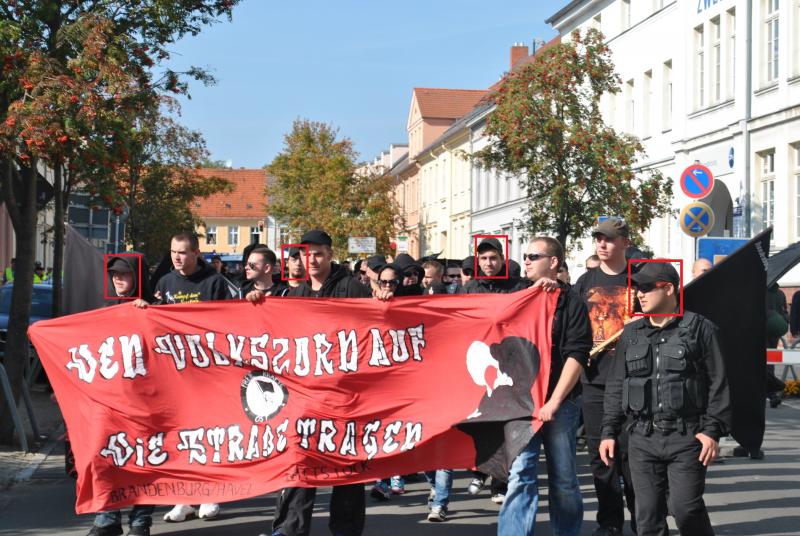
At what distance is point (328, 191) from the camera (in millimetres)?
68625

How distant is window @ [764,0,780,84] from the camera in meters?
28.5

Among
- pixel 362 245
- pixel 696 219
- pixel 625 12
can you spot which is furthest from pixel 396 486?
pixel 362 245

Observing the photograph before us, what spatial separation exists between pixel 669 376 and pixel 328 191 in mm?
62577

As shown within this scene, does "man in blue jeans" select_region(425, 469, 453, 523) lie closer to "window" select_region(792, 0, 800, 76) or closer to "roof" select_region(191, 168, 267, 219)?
"window" select_region(792, 0, 800, 76)

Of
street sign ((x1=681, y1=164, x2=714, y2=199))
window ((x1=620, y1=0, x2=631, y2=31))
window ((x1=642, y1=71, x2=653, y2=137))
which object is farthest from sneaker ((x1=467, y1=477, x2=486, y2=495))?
window ((x1=620, y1=0, x2=631, y2=31))

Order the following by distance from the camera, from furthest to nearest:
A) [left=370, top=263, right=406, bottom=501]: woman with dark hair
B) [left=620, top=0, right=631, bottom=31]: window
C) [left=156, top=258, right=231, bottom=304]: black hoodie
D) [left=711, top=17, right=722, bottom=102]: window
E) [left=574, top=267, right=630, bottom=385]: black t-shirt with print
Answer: [left=620, top=0, right=631, bottom=31]: window → [left=711, top=17, right=722, bottom=102]: window → [left=370, top=263, right=406, bottom=501]: woman with dark hair → [left=156, top=258, right=231, bottom=304]: black hoodie → [left=574, top=267, right=630, bottom=385]: black t-shirt with print

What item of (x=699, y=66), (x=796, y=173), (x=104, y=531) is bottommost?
(x=104, y=531)

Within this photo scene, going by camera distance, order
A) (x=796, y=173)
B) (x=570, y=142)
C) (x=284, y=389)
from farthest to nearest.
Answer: (x=796, y=173) → (x=570, y=142) → (x=284, y=389)

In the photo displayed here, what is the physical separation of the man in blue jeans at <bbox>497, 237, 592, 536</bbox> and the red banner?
0.13 m

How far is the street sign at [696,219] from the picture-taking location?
1733cm

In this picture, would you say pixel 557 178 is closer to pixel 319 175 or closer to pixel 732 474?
pixel 732 474

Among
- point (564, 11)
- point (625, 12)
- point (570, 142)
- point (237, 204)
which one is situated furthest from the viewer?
point (237, 204)

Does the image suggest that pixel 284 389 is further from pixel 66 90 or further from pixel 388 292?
pixel 66 90

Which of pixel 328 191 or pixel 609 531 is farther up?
pixel 328 191
